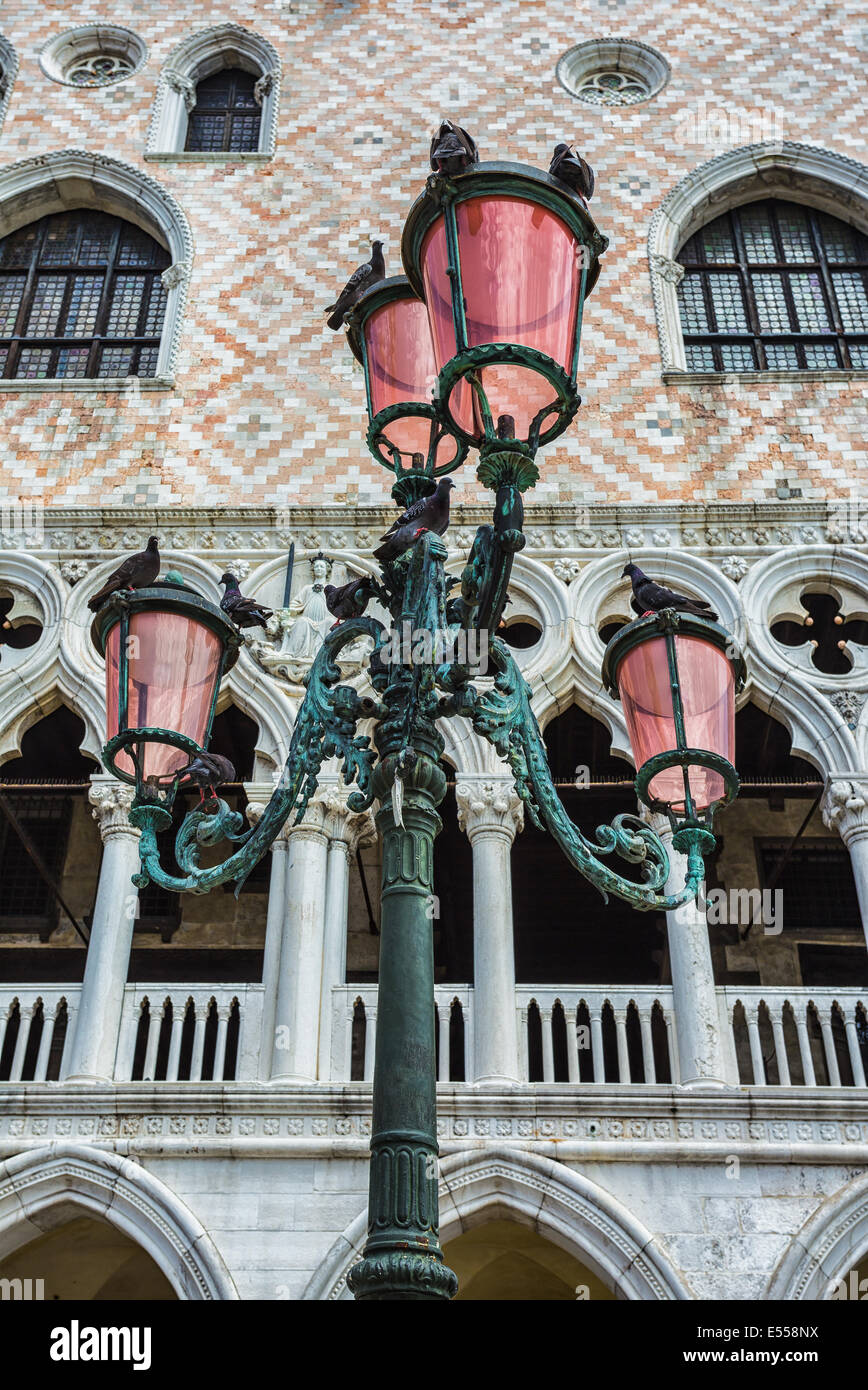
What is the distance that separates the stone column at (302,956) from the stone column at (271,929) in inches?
1.9

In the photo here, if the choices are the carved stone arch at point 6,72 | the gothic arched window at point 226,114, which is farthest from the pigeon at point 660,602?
the carved stone arch at point 6,72

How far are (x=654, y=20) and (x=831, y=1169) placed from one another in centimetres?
1001

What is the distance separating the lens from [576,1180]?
7.26 meters

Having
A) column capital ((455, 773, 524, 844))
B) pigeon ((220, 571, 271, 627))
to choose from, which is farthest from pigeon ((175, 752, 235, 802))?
column capital ((455, 773, 524, 844))

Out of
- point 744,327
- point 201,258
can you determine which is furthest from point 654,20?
point 201,258

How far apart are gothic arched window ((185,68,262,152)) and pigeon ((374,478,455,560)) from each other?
30.4ft

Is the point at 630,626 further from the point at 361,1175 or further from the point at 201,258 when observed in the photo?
the point at 201,258

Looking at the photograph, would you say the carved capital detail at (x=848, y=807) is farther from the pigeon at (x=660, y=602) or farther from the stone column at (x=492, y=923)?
the pigeon at (x=660, y=602)

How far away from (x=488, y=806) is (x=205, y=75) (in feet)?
26.3

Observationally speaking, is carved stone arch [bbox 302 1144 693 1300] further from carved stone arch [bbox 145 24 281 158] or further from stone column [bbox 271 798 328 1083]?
carved stone arch [bbox 145 24 281 158]

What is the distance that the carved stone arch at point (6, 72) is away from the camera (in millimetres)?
12520

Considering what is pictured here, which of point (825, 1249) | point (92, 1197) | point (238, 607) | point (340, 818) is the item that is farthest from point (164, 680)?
point (825, 1249)

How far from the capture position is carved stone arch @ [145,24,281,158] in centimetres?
1226
